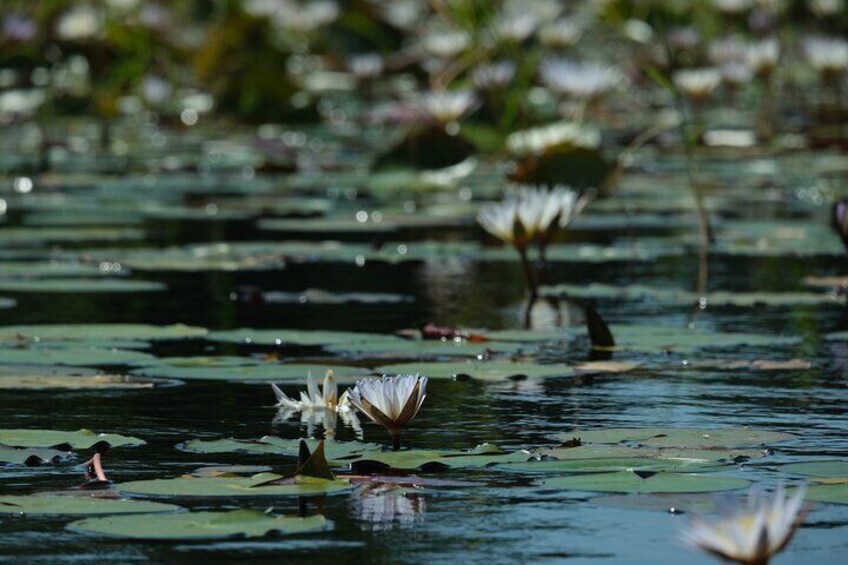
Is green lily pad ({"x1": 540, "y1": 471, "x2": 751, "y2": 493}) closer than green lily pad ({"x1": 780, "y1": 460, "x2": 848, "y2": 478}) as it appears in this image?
Yes

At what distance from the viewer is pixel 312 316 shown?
17.7 feet

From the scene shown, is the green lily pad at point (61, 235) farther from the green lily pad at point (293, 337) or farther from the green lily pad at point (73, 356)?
the green lily pad at point (73, 356)

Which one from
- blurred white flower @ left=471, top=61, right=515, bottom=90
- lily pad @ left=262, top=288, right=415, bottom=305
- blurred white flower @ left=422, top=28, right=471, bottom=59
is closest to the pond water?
lily pad @ left=262, top=288, right=415, bottom=305

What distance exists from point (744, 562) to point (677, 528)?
2.00 ft

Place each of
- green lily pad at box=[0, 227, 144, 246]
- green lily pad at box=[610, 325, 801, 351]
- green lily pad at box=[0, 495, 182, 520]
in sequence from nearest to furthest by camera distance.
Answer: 1. green lily pad at box=[0, 495, 182, 520]
2. green lily pad at box=[610, 325, 801, 351]
3. green lily pad at box=[0, 227, 144, 246]

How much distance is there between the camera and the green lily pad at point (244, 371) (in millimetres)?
4273

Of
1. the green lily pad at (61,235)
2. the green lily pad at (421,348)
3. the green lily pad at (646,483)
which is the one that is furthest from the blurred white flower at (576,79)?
the green lily pad at (646,483)

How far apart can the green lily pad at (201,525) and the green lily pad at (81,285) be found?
2.96 m

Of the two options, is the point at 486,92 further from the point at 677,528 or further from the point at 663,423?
the point at 677,528

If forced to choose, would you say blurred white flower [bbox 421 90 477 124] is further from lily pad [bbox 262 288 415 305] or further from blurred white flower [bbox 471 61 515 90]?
lily pad [bbox 262 288 415 305]

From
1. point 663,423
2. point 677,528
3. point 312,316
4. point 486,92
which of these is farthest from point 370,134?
point 677,528

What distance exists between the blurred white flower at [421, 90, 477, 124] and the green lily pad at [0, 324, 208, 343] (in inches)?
162

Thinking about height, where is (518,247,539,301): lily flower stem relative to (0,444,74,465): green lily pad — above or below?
above

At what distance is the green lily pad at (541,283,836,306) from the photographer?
5.57 meters
